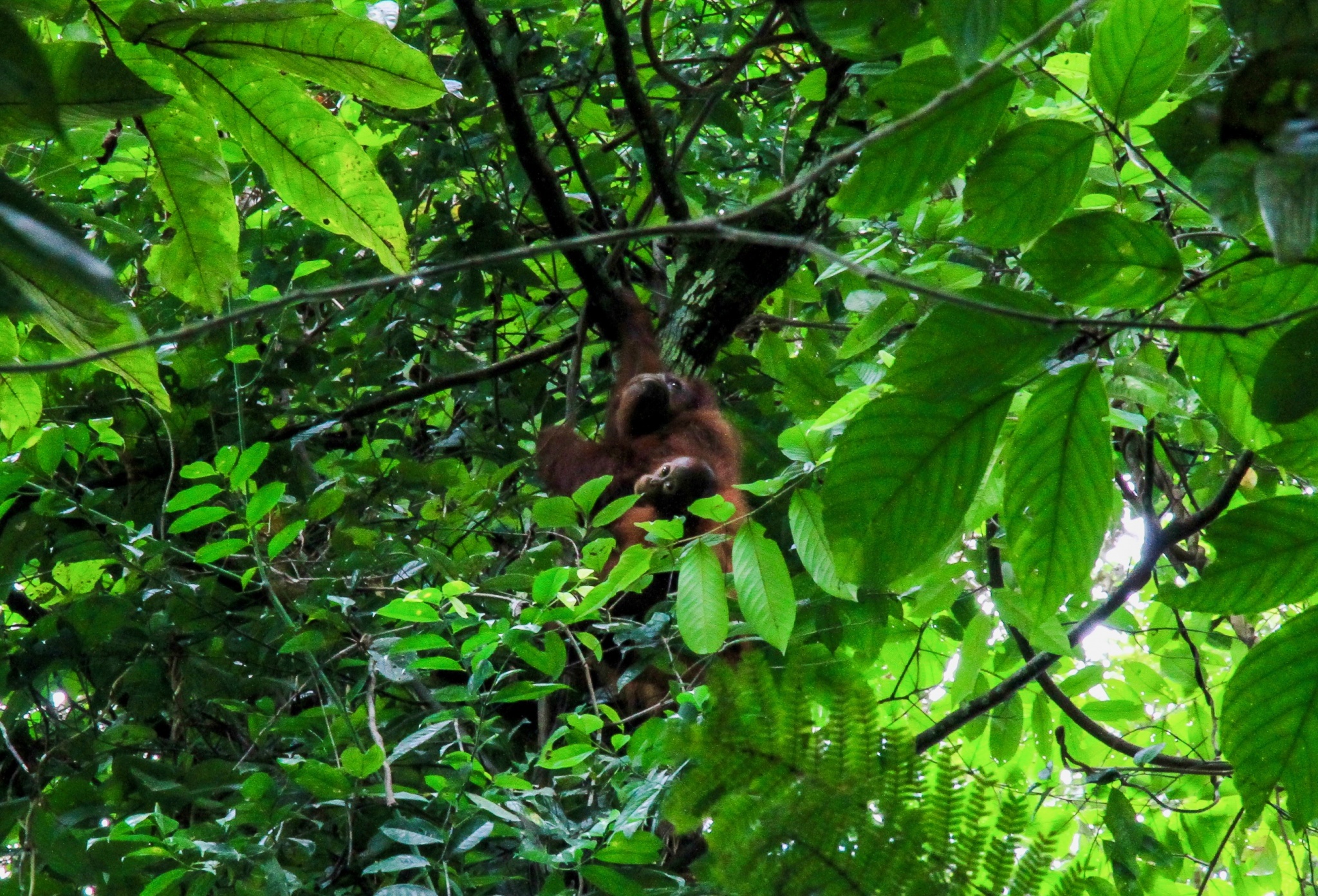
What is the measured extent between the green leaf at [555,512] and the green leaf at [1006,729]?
4.30 ft

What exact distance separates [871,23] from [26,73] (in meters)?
0.70

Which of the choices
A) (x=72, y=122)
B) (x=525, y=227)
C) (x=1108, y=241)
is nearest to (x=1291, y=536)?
(x=1108, y=241)

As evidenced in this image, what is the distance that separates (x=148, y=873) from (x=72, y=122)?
1.62 m

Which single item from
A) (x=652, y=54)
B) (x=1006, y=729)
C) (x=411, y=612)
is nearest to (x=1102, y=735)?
(x=1006, y=729)

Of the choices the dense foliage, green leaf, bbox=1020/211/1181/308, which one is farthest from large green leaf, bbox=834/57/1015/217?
green leaf, bbox=1020/211/1181/308

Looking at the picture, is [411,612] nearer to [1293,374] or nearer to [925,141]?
[925,141]

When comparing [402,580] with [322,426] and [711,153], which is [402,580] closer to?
[322,426]

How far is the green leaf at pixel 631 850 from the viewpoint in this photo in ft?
6.81

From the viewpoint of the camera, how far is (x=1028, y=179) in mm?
1279

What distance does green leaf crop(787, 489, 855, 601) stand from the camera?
212cm

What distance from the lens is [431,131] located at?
12.5 ft

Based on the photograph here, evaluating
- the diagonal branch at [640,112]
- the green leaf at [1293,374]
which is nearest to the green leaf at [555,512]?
the diagonal branch at [640,112]

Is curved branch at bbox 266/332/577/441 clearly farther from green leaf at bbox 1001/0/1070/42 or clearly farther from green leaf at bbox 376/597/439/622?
green leaf at bbox 1001/0/1070/42

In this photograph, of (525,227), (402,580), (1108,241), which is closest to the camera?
(1108,241)
